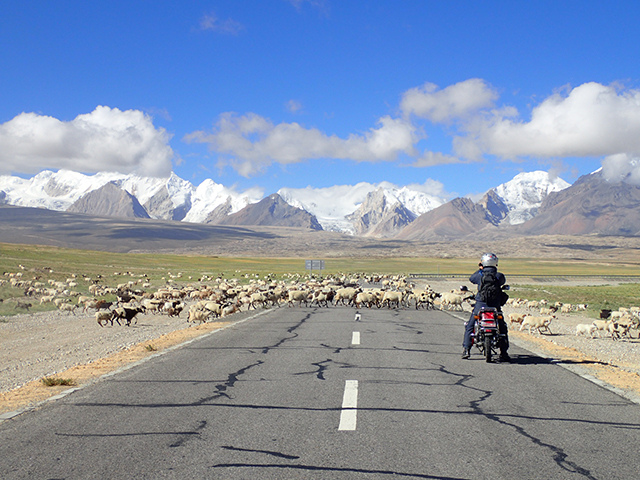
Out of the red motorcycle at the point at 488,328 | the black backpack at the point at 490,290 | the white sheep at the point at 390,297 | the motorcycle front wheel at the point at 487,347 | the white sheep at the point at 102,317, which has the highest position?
the black backpack at the point at 490,290

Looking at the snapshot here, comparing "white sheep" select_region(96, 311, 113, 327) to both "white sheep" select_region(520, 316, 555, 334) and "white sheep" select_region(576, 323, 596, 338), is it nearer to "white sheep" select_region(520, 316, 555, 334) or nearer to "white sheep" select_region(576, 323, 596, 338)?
"white sheep" select_region(520, 316, 555, 334)

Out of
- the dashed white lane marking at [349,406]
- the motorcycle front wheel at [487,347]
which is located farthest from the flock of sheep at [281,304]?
the dashed white lane marking at [349,406]

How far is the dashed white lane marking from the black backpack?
394cm

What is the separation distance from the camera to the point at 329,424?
6926mm

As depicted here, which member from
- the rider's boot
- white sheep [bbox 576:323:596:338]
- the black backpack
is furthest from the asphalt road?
white sheep [bbox 576:323:596:338]

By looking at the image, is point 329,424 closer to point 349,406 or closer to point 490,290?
point 349,406

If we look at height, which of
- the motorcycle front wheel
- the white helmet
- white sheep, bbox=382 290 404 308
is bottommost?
white sheep, bbox=382 290 404 308

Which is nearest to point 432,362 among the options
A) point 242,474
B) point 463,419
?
point 463,419

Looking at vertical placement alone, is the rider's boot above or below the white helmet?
below

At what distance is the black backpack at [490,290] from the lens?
38.6ft

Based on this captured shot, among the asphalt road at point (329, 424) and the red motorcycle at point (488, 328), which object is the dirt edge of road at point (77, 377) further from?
the red motorcycle at point (488, 328)

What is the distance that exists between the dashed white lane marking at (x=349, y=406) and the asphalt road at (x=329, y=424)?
27 millimetres

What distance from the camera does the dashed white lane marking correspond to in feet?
22.7

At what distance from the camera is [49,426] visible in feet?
22.4
